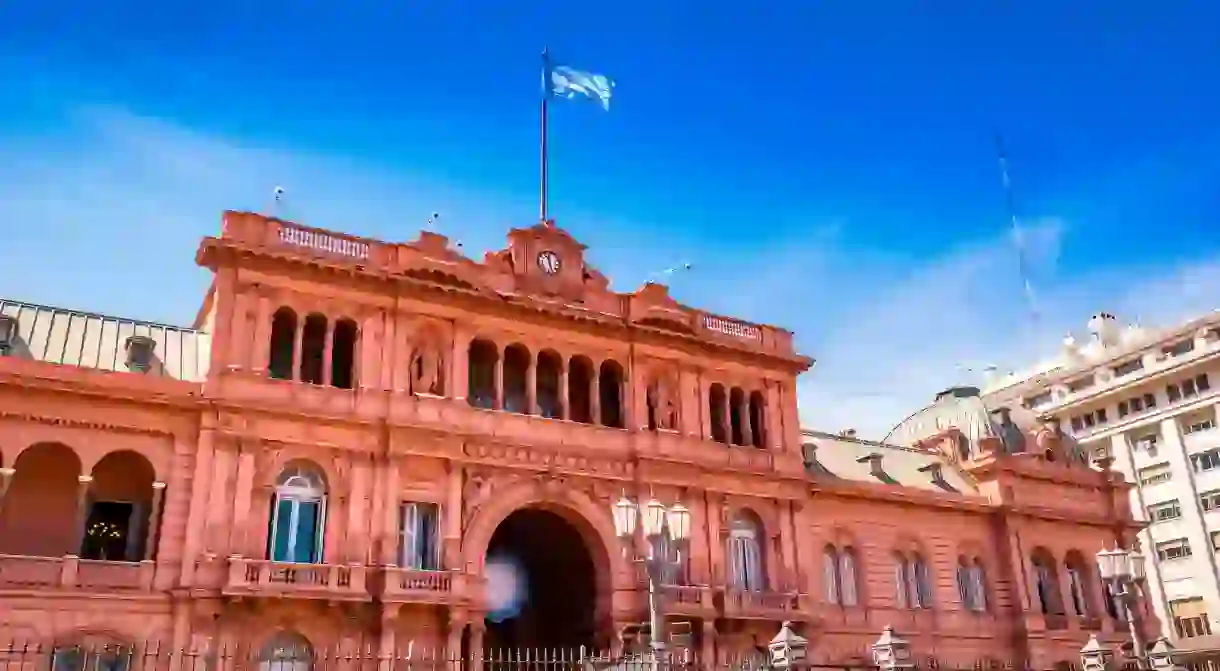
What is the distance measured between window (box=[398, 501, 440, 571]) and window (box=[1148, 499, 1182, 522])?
5202cm

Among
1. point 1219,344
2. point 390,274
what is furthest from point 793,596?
point 1219,344

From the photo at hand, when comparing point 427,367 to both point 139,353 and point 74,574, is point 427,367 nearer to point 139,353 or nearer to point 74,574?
point 139,353

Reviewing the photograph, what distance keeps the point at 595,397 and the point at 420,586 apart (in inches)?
348

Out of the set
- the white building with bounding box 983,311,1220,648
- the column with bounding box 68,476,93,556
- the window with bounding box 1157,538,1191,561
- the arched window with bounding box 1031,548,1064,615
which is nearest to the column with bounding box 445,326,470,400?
the column with bounding box 68,476,93,556

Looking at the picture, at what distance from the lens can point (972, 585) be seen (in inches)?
1657

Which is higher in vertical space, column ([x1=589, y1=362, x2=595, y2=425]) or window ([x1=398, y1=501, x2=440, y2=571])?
column ([x1=589, y1=362, x2=595, y2=425])

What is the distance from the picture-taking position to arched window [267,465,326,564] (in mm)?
27969

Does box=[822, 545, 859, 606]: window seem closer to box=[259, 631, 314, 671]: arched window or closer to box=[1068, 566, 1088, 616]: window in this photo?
box=[1068, 566, 1088, 616]: window

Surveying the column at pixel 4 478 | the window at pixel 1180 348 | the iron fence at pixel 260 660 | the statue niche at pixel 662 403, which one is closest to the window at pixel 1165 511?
the window at pixel 1180 348

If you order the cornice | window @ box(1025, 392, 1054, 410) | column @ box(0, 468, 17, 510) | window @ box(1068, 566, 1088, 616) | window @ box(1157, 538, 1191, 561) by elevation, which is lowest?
window @ box(1068, 566, 1088, 616)

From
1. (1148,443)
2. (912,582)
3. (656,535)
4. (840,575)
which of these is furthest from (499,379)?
(1148,443)

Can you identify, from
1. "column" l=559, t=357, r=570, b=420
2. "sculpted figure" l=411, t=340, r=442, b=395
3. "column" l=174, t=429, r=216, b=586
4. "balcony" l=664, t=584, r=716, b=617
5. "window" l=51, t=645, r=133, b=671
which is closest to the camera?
"window" l=51, t=645, r=133, b=671

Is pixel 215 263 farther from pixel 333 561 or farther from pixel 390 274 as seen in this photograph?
pixel 333 561

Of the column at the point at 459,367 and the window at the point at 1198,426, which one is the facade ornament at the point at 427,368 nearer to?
the column at the point at 459,367
